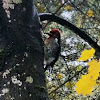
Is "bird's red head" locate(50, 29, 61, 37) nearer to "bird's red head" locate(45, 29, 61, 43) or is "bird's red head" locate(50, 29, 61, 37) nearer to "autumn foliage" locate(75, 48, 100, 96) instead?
"bird's red head" locate(45, 29, 61, 43)

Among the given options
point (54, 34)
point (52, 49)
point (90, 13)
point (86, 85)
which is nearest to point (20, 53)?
point (86, 85)

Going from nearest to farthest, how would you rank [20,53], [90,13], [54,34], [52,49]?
[20,53] → [52,49] → [54,34] → [90,13]

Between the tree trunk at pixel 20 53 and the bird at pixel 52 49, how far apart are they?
77 centimetres

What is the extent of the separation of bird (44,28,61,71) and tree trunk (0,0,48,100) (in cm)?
77

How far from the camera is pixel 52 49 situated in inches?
88.4

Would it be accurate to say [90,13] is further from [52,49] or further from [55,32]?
[52,49]

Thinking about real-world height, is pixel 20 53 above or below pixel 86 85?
above

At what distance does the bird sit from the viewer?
214 cm

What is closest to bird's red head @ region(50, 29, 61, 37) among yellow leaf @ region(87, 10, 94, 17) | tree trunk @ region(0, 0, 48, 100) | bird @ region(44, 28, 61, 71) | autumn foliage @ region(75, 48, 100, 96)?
bird @ region(44, 28, 61, 71)

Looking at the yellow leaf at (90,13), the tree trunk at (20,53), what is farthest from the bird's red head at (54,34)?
the yellow leaf at (90,13)

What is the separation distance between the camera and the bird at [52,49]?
214 cm

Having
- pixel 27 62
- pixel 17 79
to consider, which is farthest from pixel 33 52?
pixel 17 79

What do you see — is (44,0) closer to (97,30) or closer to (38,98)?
(97,30)

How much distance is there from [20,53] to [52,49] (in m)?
1.08
